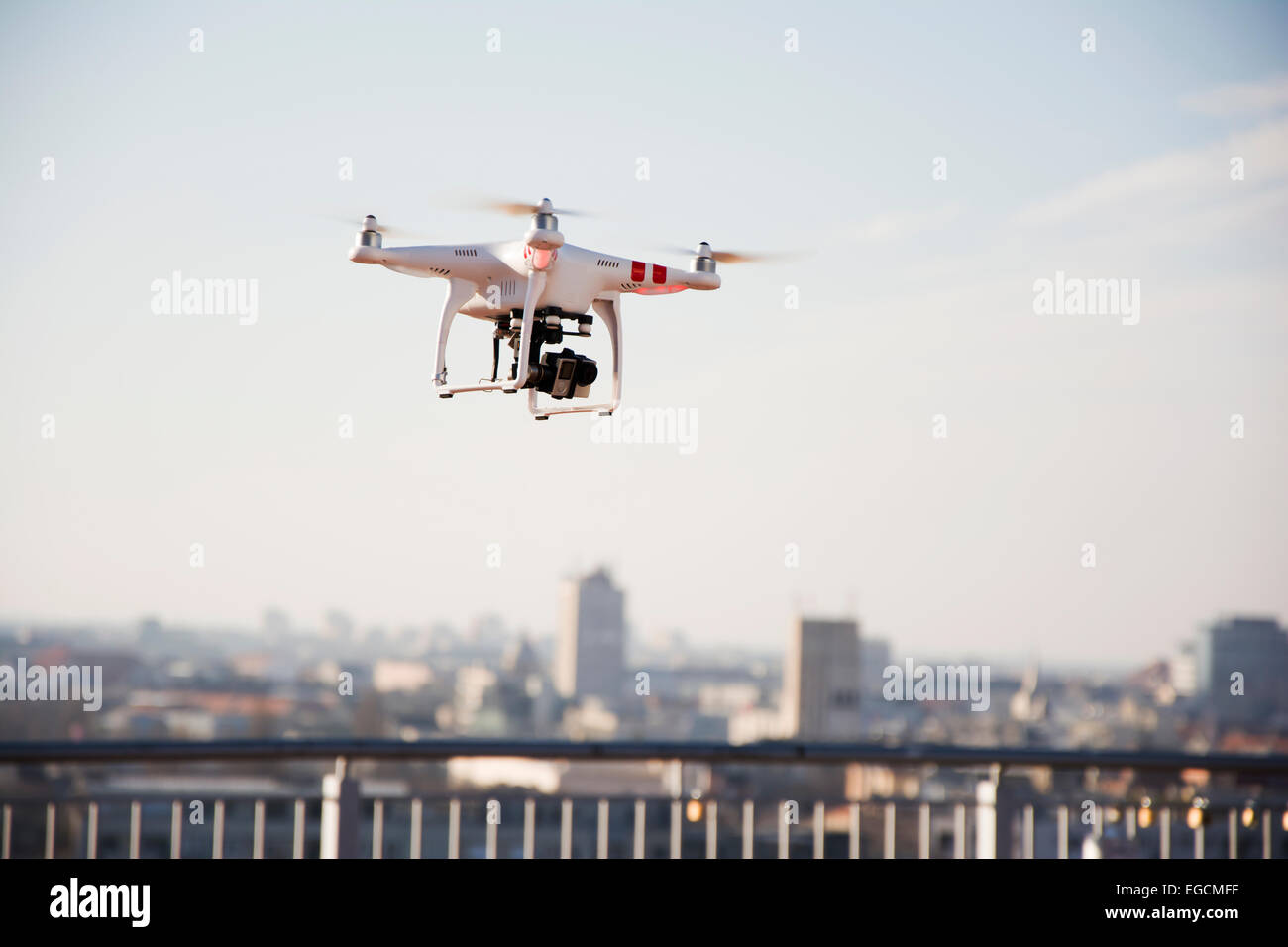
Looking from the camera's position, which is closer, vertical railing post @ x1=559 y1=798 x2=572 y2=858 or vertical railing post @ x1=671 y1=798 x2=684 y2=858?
vertical railing post @ x1=559 y1=798 x2=572 y2=858

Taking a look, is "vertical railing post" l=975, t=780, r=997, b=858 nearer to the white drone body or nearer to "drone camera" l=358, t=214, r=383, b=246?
the white drone body

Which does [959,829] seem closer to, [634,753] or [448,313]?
[634,753]

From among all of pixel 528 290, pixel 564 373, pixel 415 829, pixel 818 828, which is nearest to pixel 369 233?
pixel 528 290

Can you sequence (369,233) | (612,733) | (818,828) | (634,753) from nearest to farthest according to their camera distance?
(369,233) < (818,828) < (634,753) < (612,733)

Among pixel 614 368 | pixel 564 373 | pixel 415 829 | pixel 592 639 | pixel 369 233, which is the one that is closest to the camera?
pixel 369 233

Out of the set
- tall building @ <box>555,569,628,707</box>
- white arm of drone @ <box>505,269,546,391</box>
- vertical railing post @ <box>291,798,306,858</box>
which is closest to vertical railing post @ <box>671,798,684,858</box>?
vertical railing post @ <box>291,798,306,858</box>

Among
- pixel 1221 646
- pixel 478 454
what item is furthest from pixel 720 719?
pixel 1221 646
